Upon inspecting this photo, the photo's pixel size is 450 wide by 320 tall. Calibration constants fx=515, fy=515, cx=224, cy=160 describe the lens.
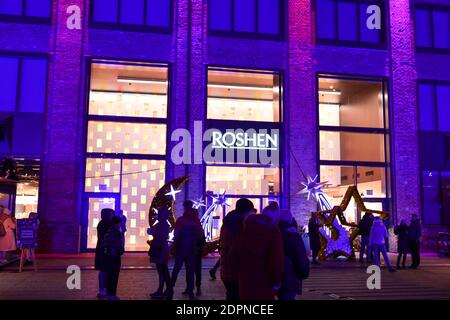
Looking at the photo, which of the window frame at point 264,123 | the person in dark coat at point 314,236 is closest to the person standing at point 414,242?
the person in dark coat at point 314,236

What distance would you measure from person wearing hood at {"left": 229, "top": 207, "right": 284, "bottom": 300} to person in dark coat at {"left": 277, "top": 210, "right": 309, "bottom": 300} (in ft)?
3.14

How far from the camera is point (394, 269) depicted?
15.5m

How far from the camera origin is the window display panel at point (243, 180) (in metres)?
21.9

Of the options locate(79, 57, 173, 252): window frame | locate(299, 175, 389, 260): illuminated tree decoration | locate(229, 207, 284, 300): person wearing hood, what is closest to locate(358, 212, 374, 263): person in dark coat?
locate(299, 175, 389, 260): illuminated tree decoration

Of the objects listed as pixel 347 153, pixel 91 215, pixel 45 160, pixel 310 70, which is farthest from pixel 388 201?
pixel 45 160

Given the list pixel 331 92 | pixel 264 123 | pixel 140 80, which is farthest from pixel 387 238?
pixel 140 80

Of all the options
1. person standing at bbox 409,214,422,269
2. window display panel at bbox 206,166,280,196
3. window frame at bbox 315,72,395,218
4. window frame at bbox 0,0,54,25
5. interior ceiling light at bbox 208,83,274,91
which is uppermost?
window frame at bbox 0,0,54,25

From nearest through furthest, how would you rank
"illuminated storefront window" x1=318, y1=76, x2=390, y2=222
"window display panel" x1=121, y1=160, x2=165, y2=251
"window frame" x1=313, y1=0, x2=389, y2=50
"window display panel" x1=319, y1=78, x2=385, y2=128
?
1. "window display panel" x1=121, y1=160, x2=165, y2=251
2. "illuminated storefront window" x1=318, y1=76, x2=390, y2=222
3. "window frame" x1=313, y1=0, x2=389, y2=50
4. "window display panel" x1=319, y1=78, x2=385, y2=128

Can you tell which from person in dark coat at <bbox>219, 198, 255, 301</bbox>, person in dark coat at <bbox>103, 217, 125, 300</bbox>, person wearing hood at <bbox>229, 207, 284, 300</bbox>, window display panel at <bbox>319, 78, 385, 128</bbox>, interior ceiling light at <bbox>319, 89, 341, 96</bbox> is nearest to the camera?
Result: person wearing hood at <bbox>229, 207, 284, 300</bbox>

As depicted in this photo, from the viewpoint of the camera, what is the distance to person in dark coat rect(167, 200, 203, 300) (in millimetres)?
9695

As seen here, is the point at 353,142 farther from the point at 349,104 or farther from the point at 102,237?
the point at 102,237

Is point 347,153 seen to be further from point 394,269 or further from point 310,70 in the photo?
point 394,269

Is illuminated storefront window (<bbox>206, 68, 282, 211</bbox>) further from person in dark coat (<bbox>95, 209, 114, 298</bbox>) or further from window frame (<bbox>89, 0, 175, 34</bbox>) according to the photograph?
person in dark coat (<bbox>95, 209, 114, 298</bbox>)
